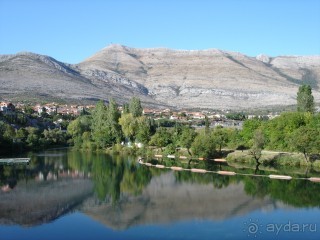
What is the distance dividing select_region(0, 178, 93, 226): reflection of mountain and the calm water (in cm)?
5

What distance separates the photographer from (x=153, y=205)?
81.1 feet

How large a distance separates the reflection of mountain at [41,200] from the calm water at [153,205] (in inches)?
1.9

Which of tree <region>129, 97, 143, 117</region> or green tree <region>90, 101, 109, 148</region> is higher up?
tree <region>129, 97, 143, 117</region>

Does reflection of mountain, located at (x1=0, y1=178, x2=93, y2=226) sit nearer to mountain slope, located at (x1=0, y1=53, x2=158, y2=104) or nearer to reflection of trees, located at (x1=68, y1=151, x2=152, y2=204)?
reflection of trees, located at (x1=68, y1=151, x2=152, y2=204)

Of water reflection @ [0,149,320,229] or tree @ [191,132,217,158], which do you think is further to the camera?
tree @ [191,132,217,158]

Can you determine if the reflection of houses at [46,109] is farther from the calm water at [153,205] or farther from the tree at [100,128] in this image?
the calm water at [153,205]

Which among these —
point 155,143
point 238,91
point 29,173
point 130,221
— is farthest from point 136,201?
point 238,91

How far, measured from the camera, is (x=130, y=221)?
21.3 meters

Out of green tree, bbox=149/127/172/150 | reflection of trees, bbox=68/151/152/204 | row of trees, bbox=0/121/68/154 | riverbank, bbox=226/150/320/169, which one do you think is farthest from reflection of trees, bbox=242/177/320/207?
row of trees, bbox=0/121/68/154

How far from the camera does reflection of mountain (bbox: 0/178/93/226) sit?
73.3ft

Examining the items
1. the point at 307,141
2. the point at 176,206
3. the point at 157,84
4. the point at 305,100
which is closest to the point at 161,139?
the point at 307,141

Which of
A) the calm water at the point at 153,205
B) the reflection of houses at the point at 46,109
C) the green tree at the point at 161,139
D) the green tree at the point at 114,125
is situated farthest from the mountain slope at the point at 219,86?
the calm water at the point at 153,205

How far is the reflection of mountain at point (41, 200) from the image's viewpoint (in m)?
22.3

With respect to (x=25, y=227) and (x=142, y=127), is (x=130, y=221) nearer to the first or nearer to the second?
(x=25, y=227)
